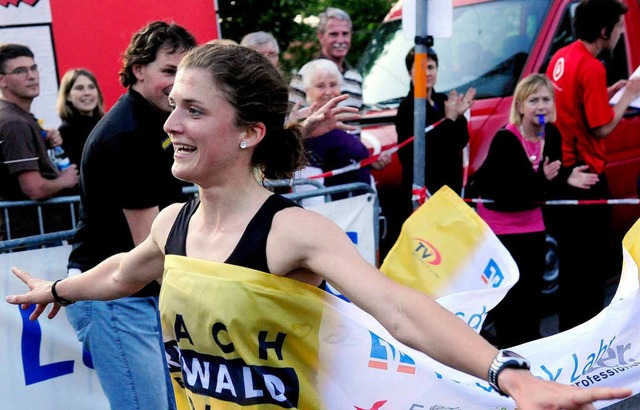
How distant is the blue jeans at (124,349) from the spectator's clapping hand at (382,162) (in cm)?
334

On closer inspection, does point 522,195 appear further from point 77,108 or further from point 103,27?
point 103,27

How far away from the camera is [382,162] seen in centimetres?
712

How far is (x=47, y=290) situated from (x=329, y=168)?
10.6ft

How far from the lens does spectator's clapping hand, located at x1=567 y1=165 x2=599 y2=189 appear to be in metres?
→ 6.61

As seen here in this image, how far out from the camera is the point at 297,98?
22.0ft

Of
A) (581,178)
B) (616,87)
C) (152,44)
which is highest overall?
(152,44)

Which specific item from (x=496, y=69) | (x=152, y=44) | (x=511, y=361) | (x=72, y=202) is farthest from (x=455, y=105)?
(x=511, y=361)

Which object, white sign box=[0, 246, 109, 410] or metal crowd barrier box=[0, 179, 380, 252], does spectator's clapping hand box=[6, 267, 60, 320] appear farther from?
metal crowd barrier box=[0, 179, 380, 252]

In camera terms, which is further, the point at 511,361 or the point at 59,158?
the point at 59,158

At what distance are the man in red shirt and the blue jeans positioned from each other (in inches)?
143

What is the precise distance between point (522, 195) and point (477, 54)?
217cm

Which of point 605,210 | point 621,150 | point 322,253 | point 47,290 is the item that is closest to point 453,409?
point 322,253

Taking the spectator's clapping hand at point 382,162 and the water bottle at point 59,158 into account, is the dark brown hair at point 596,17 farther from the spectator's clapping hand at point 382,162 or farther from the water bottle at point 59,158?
the water bottle at point 59,158

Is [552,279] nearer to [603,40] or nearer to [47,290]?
[603,40]
